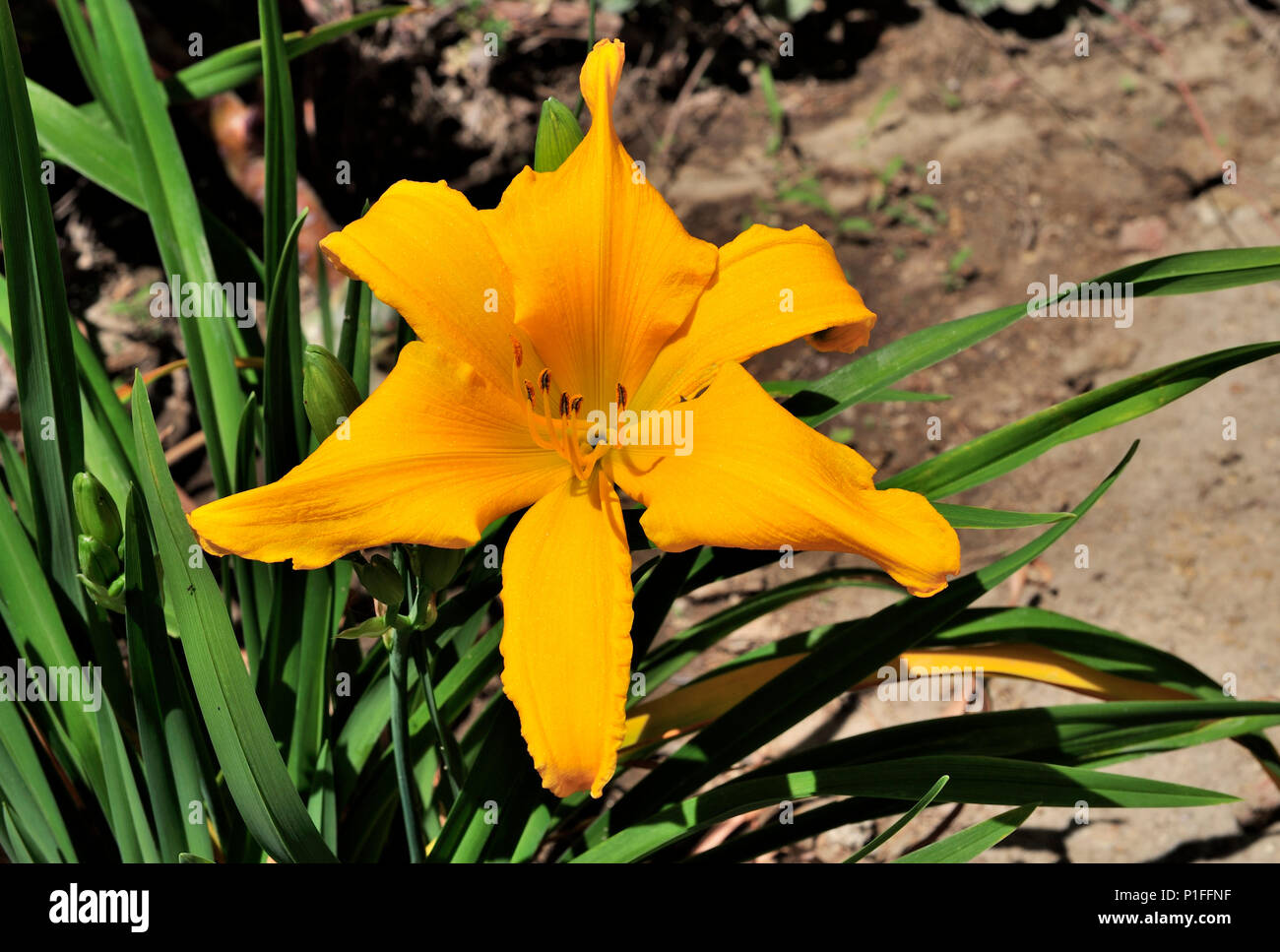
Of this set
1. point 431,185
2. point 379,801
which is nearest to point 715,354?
point 431,185

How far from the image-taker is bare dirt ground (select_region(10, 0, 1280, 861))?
→ 7.16ft

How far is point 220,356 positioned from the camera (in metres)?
1.58

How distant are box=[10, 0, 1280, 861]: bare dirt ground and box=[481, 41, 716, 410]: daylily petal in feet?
3.45

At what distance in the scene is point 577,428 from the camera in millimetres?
1198

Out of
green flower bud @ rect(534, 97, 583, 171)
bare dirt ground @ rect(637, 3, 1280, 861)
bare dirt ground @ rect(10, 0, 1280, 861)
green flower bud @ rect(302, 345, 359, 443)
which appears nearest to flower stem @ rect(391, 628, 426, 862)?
green flower bud @ rect(302, 345, 359, 443)

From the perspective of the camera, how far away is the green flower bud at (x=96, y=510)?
44.8 inches

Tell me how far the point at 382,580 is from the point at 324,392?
201 mm

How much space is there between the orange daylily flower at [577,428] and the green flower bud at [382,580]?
65 millimetres

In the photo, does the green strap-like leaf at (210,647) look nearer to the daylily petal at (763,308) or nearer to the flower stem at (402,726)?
the flower stem at (402,726)

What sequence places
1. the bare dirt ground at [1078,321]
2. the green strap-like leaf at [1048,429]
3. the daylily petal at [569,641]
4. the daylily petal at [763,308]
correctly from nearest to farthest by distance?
the daylily petal at [569,641]
the daylily petal at [763,308]
the green strap-like leaf at [1048,429]
the bare dirt ground at [1078,321]

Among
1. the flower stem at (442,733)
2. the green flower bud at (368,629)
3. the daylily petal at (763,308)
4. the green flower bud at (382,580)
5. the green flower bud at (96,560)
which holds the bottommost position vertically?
the flower stem at (442,733)

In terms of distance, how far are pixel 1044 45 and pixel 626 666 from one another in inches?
125

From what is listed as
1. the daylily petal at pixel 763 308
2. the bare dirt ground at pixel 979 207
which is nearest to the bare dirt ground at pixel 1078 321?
the bare dirt ground at pixel 979 207
